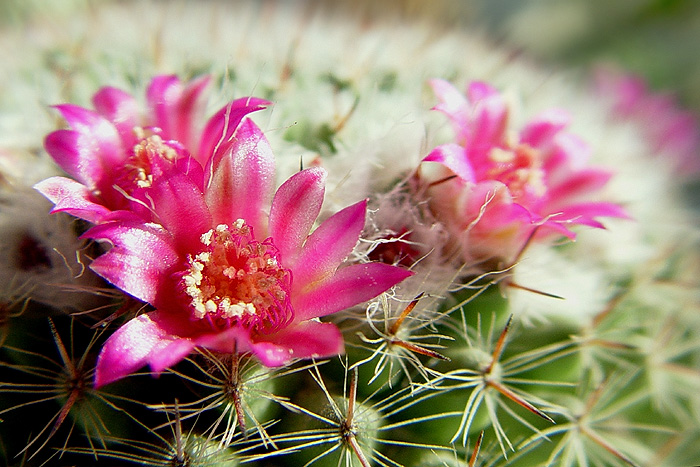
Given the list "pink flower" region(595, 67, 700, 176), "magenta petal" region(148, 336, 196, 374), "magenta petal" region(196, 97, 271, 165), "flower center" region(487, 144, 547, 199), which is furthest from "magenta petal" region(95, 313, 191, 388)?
"pink flower" region(595, 67, 700, 176)

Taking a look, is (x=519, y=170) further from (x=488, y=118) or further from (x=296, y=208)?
(x=296, y=208)

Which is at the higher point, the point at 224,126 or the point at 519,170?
A: the point at 224,126

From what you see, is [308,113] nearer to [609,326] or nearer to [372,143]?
[372,143]

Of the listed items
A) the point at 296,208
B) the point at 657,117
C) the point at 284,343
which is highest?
the point at 296,208

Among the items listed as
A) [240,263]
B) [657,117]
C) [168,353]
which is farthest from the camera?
[657,117]

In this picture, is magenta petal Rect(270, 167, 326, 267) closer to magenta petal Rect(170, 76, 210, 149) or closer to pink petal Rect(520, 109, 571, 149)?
magenta petal Rect(170, 76, 210, 149)

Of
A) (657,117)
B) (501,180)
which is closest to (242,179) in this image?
(501,180)

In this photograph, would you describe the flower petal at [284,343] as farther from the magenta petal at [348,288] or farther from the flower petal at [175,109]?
the flower petal at [175,109]
